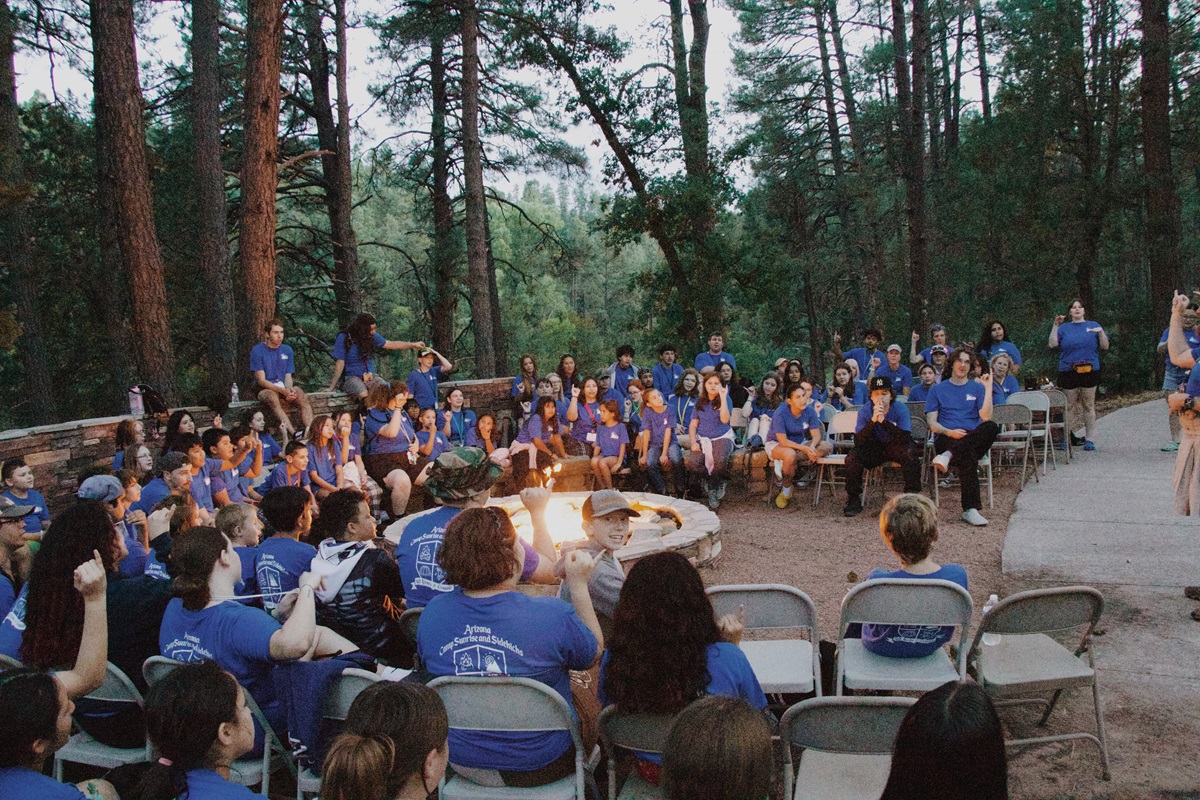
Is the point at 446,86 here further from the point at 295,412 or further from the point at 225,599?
the point at 225,599

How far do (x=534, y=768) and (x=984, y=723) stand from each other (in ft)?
4.67

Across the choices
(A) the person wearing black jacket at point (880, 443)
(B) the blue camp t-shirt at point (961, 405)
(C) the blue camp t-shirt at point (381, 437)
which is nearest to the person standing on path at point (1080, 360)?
(B) the blue camp t-shirt at point (961, 405)

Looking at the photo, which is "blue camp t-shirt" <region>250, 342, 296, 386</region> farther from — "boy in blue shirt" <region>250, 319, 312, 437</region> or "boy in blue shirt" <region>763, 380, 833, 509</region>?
"boy in blue shirt" <region>763, 380, 833, 509</region>

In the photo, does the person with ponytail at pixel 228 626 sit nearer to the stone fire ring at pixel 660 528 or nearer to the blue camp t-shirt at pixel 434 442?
the stone fire ring at pixel 660 528

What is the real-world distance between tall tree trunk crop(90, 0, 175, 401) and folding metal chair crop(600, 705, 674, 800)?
813 centimetres

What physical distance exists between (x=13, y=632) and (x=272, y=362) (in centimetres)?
579

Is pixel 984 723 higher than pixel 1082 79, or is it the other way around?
pixel 1082 79

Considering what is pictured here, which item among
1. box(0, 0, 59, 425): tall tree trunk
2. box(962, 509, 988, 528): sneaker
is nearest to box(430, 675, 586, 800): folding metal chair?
box(962, 509, 988, 528): sneaker

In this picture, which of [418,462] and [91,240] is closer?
[418,462]

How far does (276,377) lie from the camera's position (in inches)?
335

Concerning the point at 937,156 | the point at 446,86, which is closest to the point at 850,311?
the point at 937,156

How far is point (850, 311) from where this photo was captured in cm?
2330

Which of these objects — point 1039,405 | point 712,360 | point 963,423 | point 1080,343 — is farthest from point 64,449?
point 1080,343

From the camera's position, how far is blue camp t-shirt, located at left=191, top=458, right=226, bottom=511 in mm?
6168
